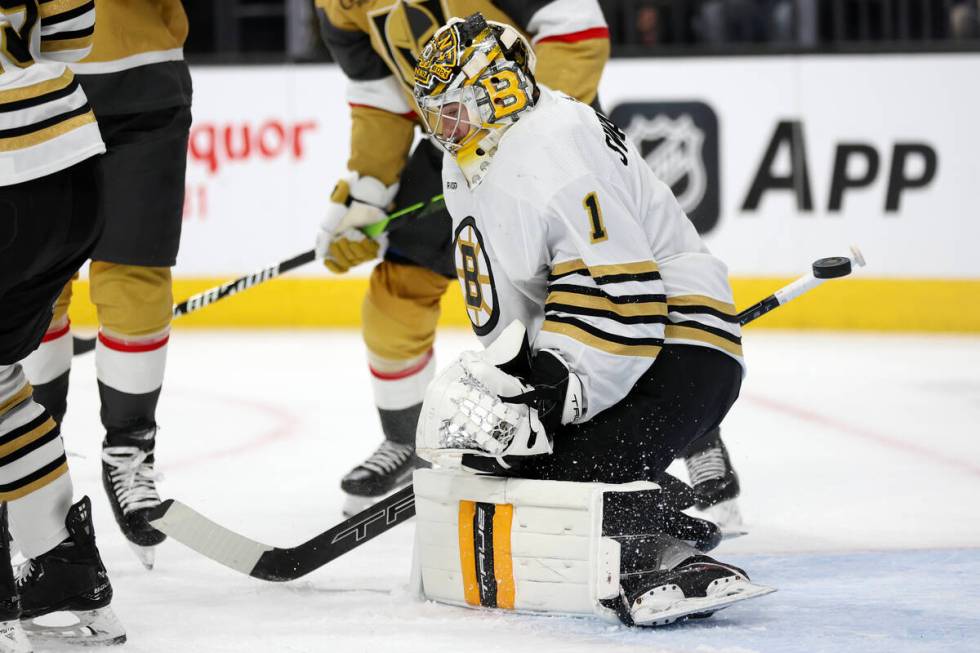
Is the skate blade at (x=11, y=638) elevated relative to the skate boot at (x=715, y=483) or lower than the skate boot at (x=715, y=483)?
elevated

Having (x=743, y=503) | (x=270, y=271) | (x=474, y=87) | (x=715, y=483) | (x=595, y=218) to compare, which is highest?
(x=474, y=87)

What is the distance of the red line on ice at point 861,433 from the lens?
3.21 meters

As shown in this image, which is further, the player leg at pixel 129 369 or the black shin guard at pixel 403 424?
the black shin guard at pixel 403 424

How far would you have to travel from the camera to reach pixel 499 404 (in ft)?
6.39

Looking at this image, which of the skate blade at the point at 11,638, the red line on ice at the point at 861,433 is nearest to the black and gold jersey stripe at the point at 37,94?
the skate blade at the point at 11,638

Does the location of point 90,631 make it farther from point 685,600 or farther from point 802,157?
point 802,157

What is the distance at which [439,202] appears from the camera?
2.85 m

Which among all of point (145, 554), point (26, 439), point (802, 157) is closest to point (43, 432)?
point (26, 439)

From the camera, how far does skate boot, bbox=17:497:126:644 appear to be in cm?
198

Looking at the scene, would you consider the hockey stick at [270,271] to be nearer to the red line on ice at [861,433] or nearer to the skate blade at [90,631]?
the skate blade at [90,631]

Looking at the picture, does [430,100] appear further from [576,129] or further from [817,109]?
[817,109]

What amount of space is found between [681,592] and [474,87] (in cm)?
74

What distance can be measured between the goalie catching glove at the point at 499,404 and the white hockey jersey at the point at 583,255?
36mm

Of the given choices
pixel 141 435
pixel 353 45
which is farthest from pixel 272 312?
pixel 141 435
